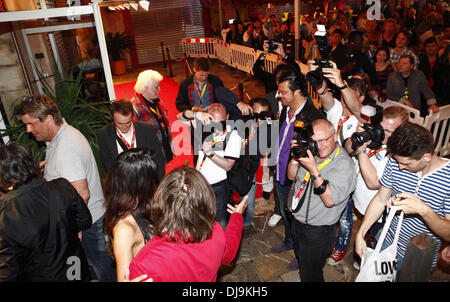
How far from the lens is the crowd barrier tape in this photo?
13.3 feet

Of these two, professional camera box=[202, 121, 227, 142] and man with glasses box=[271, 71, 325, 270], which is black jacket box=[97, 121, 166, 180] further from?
man with glasses box=[271, 71, 325, 270]

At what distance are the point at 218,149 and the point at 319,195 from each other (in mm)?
1031

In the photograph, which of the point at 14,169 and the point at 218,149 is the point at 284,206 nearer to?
the point at 218,149

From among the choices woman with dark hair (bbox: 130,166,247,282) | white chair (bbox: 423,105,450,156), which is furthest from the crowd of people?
white chair (bbox: 423,105,450,156)

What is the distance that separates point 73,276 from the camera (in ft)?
7.06

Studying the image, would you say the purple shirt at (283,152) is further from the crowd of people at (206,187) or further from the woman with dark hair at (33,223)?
the woman with dark hair at (33,223)

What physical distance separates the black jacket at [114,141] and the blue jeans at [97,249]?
640 mm

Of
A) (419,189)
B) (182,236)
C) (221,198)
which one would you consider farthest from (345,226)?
(182,236)

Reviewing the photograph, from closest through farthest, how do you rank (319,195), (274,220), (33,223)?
(33,223) < (319,195) < (274,220)

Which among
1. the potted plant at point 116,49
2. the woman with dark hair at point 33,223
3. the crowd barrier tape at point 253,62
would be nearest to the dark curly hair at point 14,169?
the woman with dark hair at point 33,223

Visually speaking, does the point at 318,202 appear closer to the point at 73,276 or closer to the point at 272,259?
the point at 272,259

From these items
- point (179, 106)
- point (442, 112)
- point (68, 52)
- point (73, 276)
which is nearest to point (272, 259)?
point (73, 276)

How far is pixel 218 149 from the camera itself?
2.92 meters

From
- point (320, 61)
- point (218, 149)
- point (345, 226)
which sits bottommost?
point (345, 226)
